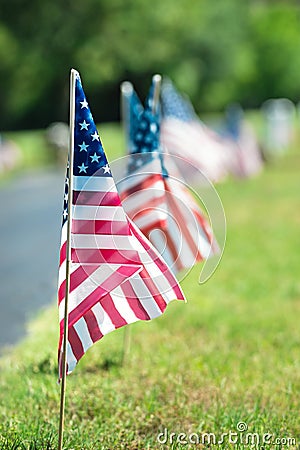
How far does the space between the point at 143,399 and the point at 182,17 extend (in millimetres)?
45616

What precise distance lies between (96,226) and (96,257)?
142 mm

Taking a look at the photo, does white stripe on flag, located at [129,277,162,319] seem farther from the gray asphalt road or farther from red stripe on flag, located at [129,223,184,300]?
the gray asphalt road

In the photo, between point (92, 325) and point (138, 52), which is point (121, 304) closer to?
point (92, 325)

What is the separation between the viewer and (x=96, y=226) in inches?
148

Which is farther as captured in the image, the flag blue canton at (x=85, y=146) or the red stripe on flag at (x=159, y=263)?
the red stripe on flag at (x=159, y=263)

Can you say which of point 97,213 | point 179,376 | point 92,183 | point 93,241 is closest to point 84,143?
point 92,183

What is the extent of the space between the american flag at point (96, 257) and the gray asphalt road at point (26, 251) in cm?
256

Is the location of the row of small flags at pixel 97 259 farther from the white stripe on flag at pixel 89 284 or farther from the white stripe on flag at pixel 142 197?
the white stripe on flag at pixel 142 197

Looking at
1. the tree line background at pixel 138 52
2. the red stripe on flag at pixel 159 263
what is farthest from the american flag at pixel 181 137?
the tree line background at pixel 138 52

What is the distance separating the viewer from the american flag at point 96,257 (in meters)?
3.67

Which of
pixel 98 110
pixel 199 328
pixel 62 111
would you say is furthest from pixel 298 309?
pixel 98 110

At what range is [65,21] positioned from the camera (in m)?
42.0

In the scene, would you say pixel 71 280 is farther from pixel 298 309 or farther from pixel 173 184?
pixel 298 309

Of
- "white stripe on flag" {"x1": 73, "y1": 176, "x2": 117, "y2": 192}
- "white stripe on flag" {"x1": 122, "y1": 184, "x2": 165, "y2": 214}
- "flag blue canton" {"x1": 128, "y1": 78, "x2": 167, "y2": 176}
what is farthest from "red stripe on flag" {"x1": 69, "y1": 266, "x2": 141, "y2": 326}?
"flag blue canton" {"x1": 128, "y1": 78, "x2": 167, "y2": 176}
